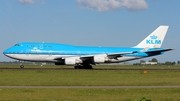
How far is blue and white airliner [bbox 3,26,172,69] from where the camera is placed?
193 feet

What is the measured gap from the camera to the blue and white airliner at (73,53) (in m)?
58.8

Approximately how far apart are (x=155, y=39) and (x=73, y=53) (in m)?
16.8

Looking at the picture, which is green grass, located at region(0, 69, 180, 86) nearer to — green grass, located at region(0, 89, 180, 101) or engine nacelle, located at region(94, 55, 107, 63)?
green grass, located at region(0, 89, 180, 101)

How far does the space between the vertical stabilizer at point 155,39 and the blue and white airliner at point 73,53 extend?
262 centimetres

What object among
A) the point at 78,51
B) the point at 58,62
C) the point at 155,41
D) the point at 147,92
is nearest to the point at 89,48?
the point at 78,51

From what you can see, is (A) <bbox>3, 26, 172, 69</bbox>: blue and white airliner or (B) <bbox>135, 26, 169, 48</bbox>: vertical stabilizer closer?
(A) <bbox>3, 26, 172, 69</bbox>: blue and white airliner

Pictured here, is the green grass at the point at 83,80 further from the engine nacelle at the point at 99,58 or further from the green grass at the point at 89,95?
the engine nacelle at the point at 99,58

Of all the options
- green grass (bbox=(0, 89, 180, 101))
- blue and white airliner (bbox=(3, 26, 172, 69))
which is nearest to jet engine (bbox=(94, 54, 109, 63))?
blue and white airliner (bbox=(3, 26, 172, 69))

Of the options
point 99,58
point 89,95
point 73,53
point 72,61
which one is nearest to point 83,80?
point 89,95

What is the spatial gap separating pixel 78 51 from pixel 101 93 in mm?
39607

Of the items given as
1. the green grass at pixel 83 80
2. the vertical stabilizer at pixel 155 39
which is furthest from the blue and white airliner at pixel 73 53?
the green grass at pixel 83 80

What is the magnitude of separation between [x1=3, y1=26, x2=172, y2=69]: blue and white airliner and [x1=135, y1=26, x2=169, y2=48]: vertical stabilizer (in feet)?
8.58

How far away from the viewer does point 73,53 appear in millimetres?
60438

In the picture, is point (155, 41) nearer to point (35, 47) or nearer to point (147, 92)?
point (35, 47)
